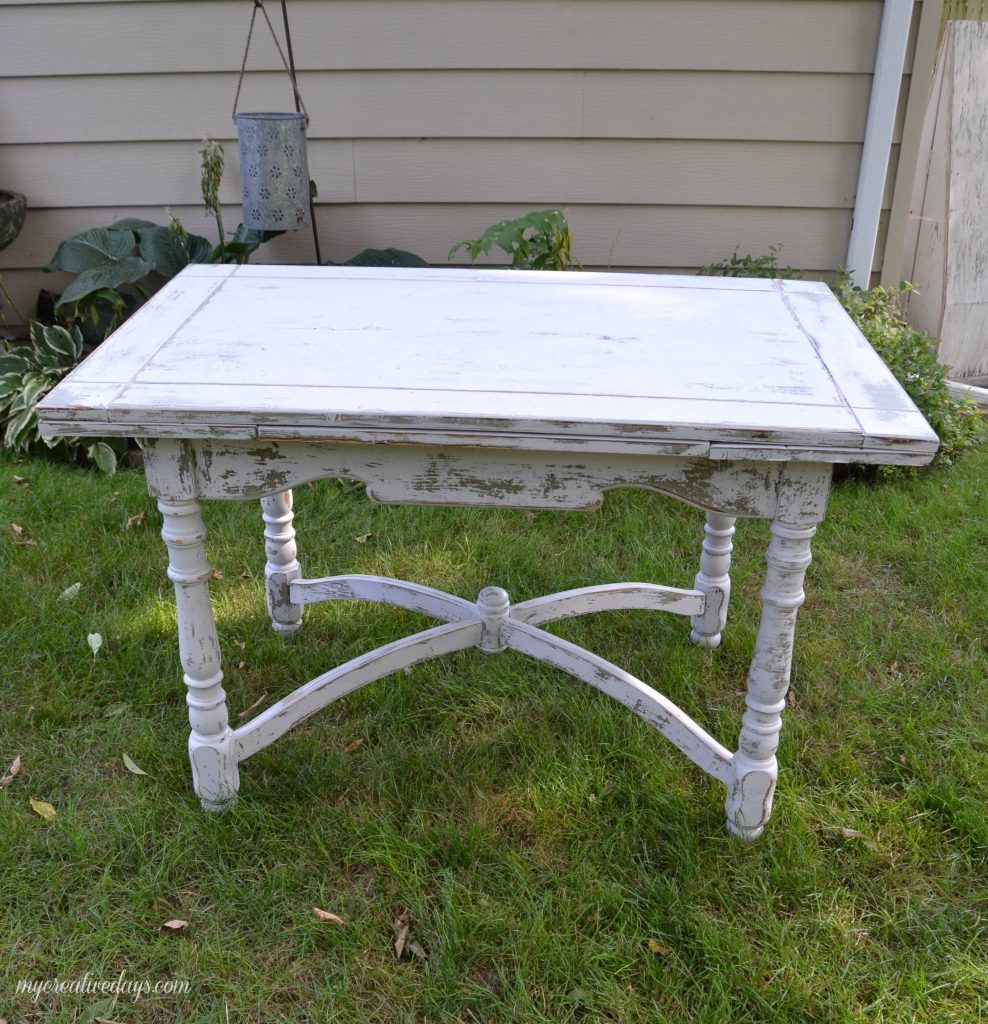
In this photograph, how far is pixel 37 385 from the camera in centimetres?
376

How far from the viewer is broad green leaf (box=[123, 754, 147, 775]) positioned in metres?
2.30

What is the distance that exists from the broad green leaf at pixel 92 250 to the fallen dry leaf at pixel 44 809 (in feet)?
7.42

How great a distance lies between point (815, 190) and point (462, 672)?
8.19ft

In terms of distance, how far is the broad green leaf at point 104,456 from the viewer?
3.67 metres

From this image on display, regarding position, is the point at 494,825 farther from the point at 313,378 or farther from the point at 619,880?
the point at 313,378

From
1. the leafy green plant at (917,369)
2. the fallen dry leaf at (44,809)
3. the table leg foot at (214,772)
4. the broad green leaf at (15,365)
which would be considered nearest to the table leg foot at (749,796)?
the table leg foot at (214,772)

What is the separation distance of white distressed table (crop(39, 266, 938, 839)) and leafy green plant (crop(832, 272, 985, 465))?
4.60 ft

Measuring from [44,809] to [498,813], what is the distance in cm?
99

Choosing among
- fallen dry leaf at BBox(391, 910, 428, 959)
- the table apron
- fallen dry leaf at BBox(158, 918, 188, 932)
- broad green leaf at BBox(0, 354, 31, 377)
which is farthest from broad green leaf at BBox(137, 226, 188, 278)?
fallen dry leaf at BBox(391, 910, 428, 959)

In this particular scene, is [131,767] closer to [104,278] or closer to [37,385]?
[37,385]

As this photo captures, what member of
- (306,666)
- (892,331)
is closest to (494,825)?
(306,666)

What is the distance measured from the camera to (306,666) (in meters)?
2.69

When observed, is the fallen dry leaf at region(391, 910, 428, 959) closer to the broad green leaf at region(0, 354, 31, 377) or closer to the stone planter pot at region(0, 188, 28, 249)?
the broad green leaf at region(0, 354, 31, 377)

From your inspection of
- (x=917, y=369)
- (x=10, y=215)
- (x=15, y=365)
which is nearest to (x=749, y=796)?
(x=917, y=369)
